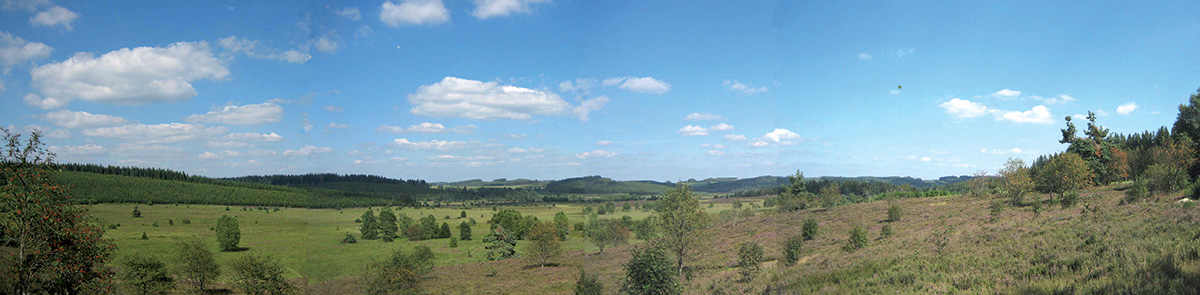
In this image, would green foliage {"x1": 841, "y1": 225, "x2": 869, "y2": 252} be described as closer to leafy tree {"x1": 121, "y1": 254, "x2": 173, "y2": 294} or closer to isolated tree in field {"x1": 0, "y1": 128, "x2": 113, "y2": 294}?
isolated tree in field {"x1": 0, "y1": 128, "x2": 113, "y2": 294}

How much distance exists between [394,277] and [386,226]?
21519mm

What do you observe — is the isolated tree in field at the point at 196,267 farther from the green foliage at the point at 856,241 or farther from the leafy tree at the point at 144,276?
the green foliage at the point at 856,241

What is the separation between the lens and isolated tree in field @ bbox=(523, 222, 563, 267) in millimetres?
59875

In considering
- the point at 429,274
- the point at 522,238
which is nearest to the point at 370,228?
the point at 429,274

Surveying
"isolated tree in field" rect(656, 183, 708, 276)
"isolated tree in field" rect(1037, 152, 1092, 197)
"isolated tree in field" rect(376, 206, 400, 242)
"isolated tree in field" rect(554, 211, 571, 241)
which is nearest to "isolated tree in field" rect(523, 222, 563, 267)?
"isolated tree in field" rect(554, 211, 571, 241)

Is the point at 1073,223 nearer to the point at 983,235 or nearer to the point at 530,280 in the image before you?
the point at 983,235

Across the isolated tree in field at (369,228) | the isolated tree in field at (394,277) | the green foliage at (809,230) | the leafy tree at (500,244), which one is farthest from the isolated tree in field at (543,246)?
the green foliage at (809,230)

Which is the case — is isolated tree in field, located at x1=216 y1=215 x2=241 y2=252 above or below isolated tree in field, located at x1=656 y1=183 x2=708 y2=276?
below

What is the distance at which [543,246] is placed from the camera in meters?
60.0

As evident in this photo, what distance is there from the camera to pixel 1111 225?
20688 mm

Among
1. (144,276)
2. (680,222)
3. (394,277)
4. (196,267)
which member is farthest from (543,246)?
(680,222)

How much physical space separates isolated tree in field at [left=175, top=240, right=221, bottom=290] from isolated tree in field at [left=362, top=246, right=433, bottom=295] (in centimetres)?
1398

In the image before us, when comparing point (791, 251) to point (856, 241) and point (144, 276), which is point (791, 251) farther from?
point (144, 276)

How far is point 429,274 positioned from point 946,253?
144 feet
